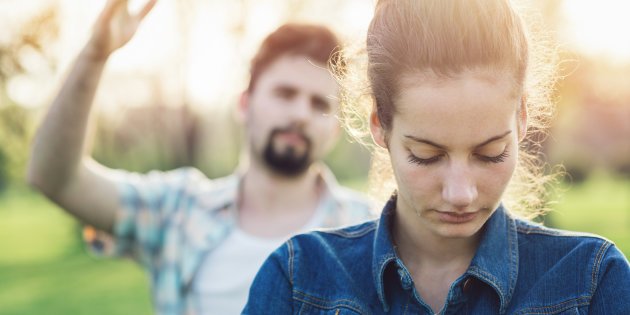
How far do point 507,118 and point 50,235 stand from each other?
20.2 metres

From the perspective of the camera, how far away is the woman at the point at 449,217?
1.91 m

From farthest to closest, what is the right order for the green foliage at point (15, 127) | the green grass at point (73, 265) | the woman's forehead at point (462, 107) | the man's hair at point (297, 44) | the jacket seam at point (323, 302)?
1. the green foliage at point (15, 127)
2. the green grass at point (73, 265)
3. the man's hair at point (297, 44)
4. the jacket seam at point (323, 302)
5. the woman's forehead at point (462, 107)

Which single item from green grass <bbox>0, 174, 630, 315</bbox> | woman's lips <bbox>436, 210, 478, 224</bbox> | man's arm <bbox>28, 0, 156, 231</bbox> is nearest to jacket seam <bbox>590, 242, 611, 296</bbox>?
woman's lips <bbox>436, 210, 478, 224</bbox>

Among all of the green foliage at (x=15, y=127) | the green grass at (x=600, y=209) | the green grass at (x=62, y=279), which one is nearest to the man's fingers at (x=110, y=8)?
the green grass at (x=62, y=279)

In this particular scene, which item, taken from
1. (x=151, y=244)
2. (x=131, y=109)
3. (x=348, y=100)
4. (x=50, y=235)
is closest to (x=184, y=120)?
(x=131, y=109)

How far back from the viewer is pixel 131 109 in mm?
17953

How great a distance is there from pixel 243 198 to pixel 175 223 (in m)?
0.40

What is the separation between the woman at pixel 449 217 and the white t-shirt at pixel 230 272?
66.9 inches

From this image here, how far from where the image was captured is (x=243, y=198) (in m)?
4.30

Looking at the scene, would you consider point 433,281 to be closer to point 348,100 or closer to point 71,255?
point 348,100

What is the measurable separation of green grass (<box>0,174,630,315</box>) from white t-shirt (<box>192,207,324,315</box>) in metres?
1.47

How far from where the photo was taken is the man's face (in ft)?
13.3

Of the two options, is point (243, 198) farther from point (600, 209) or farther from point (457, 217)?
point (600, 209)

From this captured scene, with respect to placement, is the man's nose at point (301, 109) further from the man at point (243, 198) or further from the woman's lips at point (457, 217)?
the woman's lips at point (457, 217)
